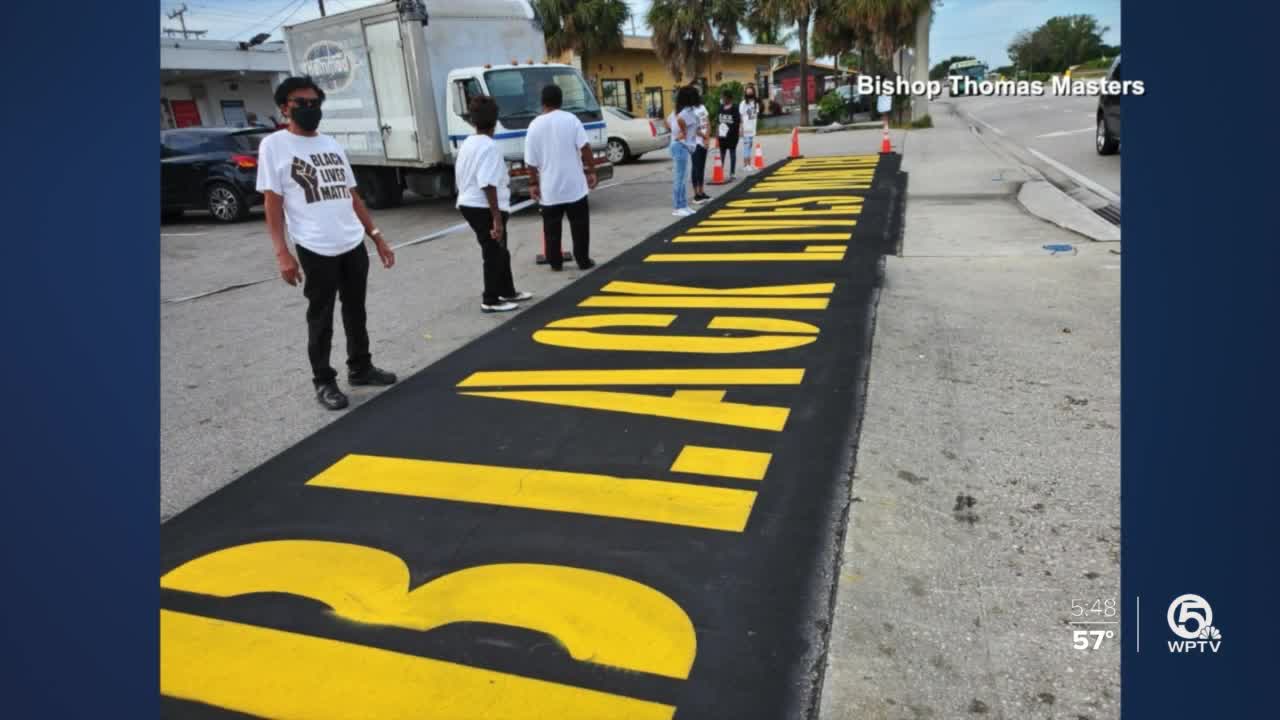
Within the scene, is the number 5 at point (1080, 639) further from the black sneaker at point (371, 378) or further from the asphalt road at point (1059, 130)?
the asphalt road at point (1059, 130)

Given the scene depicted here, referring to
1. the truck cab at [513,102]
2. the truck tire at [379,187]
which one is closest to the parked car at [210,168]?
the truck tire at [379,187]

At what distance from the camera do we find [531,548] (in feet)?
11.0

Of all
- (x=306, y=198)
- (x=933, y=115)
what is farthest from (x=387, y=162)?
(x=933, y=115)

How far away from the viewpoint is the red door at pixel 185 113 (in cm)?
3362

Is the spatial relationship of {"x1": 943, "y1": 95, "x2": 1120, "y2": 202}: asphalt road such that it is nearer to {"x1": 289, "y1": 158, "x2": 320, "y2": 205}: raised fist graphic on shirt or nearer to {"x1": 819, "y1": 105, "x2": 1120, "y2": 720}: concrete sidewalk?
{"x1": 819, "y1": 105, "x2": 1120, "y2": 720}: concrete sidewalk

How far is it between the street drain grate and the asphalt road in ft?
3.78

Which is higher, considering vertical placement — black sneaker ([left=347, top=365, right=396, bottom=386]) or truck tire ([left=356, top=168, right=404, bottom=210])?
truck tire ([left=356, top=168, right=404, bottom=210])

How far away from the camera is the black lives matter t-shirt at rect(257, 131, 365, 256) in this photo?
4.68 meters

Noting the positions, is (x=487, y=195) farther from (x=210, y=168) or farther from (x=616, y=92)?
(x=616, y=92)

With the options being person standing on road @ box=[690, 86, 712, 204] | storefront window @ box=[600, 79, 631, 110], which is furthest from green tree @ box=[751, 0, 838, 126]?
person standing on road @ box=[690, 86, 712, 204]

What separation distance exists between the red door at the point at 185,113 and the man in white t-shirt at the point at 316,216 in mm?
33619
